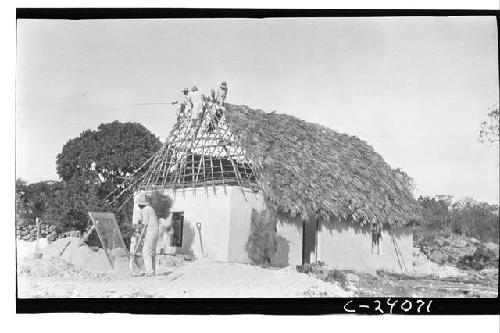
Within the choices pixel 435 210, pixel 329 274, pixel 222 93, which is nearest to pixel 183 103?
pixel 222 93

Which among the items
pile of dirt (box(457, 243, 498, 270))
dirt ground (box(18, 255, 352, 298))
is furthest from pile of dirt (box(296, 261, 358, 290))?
pile of dirt (box(457, 243, 498, 270))

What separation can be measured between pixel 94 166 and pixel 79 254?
6301 mm

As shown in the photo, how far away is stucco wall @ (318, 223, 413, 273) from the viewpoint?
1412 cm

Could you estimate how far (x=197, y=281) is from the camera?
11.4 meters

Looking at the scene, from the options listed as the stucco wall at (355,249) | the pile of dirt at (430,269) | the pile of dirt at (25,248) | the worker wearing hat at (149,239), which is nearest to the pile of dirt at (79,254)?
the pile of dirt at (25,248)

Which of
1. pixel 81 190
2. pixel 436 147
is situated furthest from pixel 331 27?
pixel 81 190

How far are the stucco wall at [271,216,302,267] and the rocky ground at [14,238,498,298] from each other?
62 cm

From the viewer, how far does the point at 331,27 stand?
12859mm

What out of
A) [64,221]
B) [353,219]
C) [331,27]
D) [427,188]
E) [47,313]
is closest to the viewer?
[47,313]

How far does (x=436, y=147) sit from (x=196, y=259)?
6.18 metres

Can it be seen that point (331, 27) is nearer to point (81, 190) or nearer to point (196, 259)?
point (196, 259)

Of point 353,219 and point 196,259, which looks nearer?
A: point 196,259

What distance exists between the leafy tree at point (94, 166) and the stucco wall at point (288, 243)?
15.9 feet

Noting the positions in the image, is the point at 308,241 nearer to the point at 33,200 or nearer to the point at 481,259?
the point at 481,259
